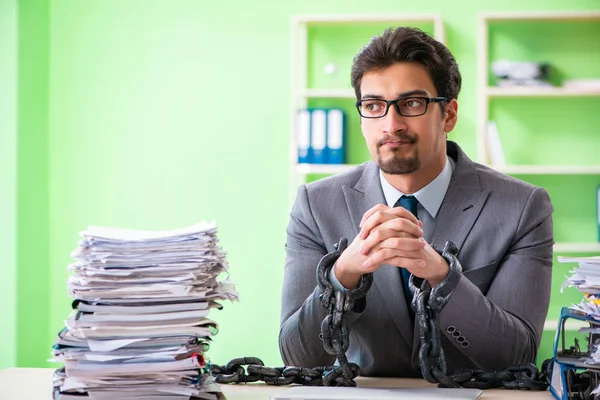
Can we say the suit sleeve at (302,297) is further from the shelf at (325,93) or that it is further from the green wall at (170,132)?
the green wall at (170,132)

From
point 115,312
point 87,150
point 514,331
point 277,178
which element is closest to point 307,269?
point 514,331

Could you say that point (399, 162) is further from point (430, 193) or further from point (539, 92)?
point (539, 92)

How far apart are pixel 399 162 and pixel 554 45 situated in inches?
109

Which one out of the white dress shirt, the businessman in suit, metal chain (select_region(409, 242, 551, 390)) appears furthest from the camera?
the white dress shirt

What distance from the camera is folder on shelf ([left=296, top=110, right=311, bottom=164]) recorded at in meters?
4.32

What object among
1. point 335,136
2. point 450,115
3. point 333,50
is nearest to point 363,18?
point 333,50

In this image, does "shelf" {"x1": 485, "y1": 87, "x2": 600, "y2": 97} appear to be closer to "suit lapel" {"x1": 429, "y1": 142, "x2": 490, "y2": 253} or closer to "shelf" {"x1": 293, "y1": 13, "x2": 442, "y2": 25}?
"shelf" {"x1": 293, "y1": 13, "x2": 442, "y2": 25}

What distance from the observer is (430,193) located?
2.20 m

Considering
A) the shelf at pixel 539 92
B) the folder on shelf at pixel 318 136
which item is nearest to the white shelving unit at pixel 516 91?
the shelf at pixel 539 92

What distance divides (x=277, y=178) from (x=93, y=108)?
3.84 ft

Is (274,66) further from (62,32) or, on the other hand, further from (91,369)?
(91,369)

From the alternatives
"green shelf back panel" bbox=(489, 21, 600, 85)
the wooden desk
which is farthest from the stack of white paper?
"green shelf back panel" bbox=(489, 21, 600, 85)

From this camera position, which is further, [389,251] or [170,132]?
[170,132]

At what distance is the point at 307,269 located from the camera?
82.6 inches
